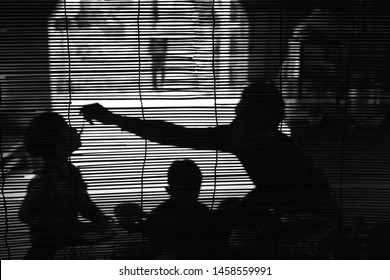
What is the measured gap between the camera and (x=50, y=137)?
4.50ft

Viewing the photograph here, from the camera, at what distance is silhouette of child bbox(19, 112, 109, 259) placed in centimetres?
137

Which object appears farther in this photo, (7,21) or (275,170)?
(275,170)

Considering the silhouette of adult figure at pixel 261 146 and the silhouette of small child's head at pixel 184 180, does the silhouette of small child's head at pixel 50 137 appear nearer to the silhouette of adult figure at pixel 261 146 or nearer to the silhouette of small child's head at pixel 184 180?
the silhouette of adult figure at pixel 261 146

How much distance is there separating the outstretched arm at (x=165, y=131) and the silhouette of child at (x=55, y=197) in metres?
0.10

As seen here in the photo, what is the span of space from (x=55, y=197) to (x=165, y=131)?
16.4 inches

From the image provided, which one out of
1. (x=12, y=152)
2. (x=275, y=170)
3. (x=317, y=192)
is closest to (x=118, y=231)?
(x=12, y=152)

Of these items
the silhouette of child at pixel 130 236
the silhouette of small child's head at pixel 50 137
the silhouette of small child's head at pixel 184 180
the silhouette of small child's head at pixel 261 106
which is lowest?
the silhouette of child at pixel 130 236

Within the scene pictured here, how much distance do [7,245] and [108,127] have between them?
510mm

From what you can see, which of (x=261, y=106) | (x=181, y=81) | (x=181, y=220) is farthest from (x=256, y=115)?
(x=181, y=220)

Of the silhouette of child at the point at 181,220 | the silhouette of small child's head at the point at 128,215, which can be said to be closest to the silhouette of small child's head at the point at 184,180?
the silhouette of child at the point at 181,220

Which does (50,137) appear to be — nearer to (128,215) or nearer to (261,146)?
(128,215)

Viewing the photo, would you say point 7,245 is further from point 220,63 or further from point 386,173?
point 386,173

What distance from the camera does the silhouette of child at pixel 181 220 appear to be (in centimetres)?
141

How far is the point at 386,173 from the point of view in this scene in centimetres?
145
